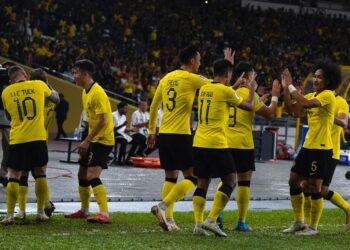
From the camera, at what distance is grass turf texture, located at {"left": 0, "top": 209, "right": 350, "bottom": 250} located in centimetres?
884

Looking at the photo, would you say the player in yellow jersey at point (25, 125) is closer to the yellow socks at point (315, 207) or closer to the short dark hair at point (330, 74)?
the yellow socks at point (315, 207)

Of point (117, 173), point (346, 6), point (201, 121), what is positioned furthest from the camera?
point (346, 6)

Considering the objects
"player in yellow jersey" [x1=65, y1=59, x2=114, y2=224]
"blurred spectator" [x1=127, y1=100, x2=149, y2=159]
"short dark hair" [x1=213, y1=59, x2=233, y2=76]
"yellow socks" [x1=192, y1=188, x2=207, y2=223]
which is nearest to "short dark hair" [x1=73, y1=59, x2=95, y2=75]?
"player in yellow jersey" [x1=65, y1=59, x2=114, y2=224]

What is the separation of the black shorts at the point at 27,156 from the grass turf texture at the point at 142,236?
717 millimetres

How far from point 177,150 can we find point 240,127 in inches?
32.8

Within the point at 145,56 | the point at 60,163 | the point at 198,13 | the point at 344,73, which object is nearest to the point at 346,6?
the point at 198,13

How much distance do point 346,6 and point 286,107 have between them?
42.8 metres

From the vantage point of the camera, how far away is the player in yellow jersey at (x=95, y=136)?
35.6 ft

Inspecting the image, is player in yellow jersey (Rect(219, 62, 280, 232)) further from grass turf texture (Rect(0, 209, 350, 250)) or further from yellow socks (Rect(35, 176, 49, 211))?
yellow socks (Rect(35, 176, 49, 211))

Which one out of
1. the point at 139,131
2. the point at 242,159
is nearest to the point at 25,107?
the point at 242,159

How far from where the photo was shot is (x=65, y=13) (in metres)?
36.2

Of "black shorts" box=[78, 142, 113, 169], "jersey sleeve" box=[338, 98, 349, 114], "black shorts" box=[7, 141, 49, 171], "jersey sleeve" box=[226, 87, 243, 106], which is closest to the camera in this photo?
"jersey sleeve" box=[226, 87, 243, 106]

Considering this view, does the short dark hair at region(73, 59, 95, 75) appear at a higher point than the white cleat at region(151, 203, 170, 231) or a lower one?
higher

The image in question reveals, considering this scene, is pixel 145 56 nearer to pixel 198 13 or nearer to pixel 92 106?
pixel 198 13
